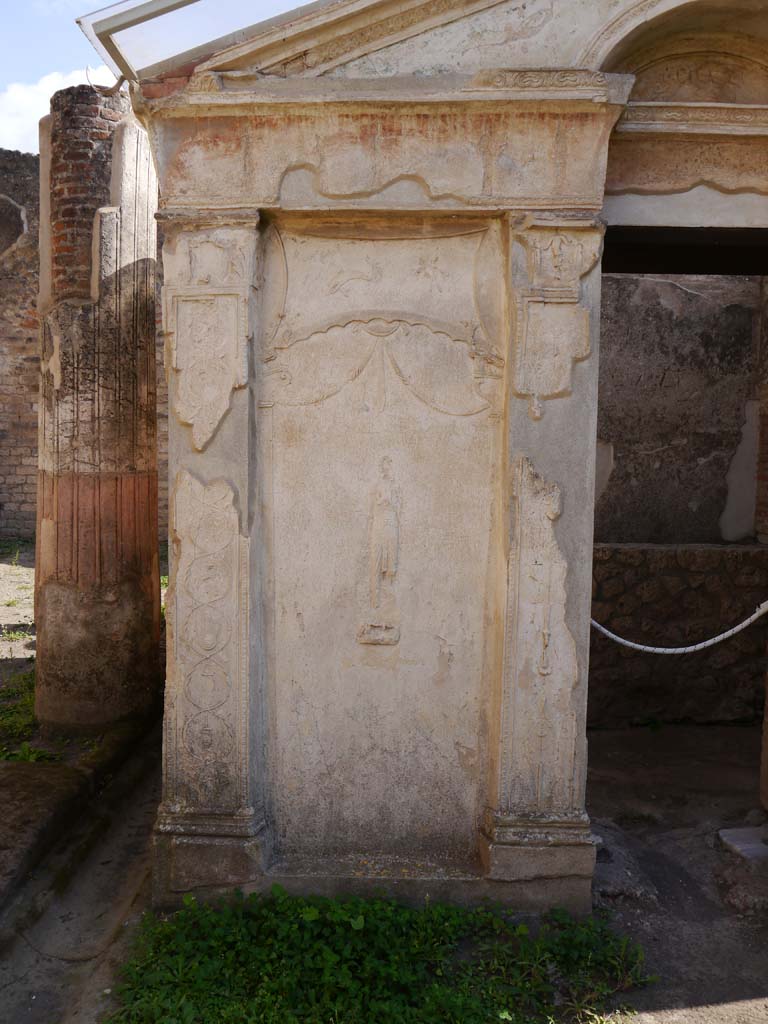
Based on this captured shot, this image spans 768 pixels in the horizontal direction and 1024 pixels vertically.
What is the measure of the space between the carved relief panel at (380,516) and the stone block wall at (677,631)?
2709 millimetres

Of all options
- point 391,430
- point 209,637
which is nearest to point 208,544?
point 209,637

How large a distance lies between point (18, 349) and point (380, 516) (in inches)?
442

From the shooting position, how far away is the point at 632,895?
3.59 metres

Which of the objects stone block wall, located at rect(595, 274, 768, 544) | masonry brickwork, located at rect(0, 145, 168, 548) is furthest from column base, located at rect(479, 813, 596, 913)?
masonry brickwork, located at rect(0, 145, 168, 548)

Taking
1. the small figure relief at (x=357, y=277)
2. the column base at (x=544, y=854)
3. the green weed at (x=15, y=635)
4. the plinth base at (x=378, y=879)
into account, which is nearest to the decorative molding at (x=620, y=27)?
the small figure relief at (x=357, y=277)

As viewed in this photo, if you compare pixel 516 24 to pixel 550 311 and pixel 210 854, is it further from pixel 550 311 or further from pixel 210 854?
pixel 210 854

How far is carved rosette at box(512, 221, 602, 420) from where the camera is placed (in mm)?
3229

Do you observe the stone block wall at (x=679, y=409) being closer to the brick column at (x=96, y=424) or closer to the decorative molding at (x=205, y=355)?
the brick column at (x=96, y=424)

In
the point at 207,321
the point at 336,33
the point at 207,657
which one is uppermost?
the point at 336,33

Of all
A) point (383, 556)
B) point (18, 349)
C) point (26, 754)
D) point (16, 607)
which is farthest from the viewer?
point (18, 349)

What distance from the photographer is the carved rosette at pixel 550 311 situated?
323 cm

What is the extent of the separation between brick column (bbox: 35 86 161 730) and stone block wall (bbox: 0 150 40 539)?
817 cm

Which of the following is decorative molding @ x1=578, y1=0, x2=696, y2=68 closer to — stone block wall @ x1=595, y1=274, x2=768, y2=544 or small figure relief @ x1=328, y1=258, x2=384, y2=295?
small figure relief @ x1=328, y1=258, x2=384, y2=295

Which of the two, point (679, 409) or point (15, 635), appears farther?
point (15, 635)
